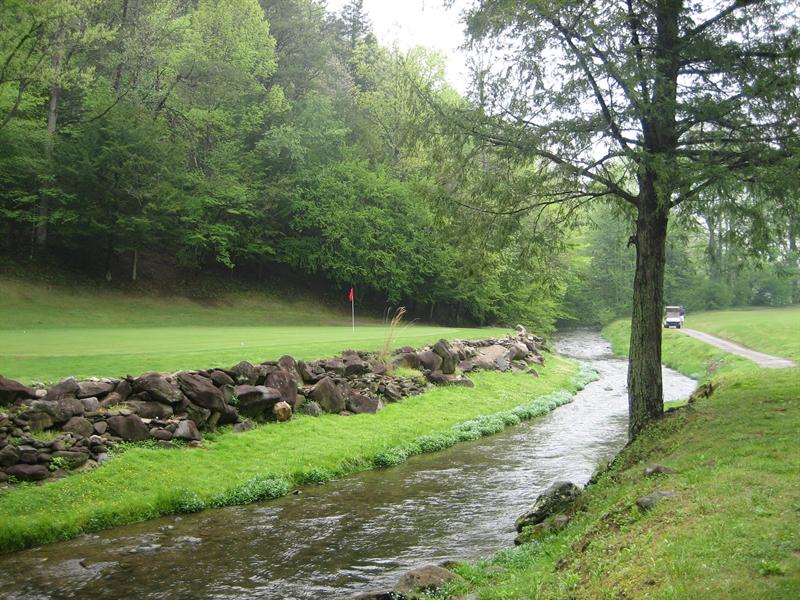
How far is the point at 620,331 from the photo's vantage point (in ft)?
190

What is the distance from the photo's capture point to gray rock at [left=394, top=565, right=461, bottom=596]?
6742 millimetres

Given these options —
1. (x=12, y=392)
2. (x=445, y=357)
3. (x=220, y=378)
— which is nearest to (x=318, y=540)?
(x=220, y=378)

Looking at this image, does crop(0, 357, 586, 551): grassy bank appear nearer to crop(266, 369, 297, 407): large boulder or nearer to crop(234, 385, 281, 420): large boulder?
crop(234, 385, 281, 420): large boulder

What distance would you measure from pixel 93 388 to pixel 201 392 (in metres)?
2.13

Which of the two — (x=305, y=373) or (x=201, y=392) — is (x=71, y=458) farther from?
(x=305, y=373)

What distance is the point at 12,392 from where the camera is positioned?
10961 millimetres

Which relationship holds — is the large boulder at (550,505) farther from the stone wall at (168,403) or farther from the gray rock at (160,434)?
the gray rock at (160,434)

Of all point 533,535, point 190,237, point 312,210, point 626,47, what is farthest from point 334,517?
point 312,210

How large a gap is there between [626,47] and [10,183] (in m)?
35.2

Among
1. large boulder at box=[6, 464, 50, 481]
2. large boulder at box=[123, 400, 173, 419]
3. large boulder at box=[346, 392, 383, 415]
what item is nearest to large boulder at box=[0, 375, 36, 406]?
large boulder at box=[6, 464, 50, 481]

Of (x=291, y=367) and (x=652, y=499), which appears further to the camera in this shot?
(x=291, y=367)

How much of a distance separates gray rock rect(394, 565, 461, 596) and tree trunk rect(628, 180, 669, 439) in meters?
6.26

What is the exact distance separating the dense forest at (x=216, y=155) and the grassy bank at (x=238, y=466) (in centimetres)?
1004

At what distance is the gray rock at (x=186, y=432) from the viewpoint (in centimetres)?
1241
